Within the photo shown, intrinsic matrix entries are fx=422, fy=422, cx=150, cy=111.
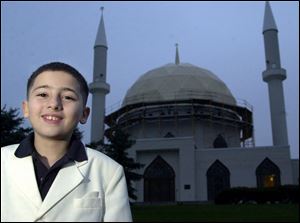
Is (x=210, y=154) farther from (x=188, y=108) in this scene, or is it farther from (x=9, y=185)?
(x=9, y=185)

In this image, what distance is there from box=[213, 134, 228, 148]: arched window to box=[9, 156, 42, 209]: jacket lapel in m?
36.6

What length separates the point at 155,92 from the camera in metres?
39.5

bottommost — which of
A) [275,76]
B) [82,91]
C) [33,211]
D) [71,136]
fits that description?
[33,211]

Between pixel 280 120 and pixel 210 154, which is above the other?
pixel 280 120

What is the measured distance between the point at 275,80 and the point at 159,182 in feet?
42.5

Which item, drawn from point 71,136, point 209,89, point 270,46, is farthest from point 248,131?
point 71,136

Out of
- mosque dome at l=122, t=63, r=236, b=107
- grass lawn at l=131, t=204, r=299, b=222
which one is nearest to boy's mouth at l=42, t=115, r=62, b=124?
grass lawn at l=131, t=204, r=299, b=222

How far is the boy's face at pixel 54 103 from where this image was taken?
4.73 ft

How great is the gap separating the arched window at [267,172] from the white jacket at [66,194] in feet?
104

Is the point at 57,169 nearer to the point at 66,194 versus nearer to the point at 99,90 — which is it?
the point at 66,194

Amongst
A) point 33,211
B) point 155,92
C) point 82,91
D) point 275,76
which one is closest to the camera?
point 33,211

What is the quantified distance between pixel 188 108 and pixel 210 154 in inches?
217

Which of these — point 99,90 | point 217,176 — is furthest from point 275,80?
point 99,90

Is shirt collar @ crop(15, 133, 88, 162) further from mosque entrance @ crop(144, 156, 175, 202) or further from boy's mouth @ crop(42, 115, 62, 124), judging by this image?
mosque entrance @ crop(144, 156, 175, 202)
